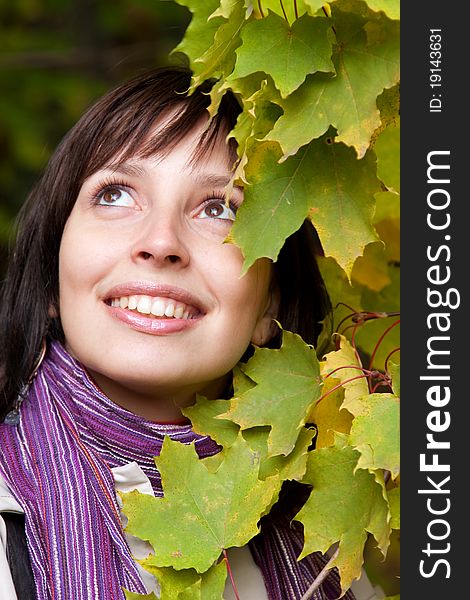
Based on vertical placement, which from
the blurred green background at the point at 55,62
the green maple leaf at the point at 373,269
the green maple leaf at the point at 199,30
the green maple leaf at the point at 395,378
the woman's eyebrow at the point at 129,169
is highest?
the blurred green background at the point at 55,62

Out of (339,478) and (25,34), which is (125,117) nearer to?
(339,478)

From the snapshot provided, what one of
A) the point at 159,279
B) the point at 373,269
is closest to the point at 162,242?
the point at 159,279

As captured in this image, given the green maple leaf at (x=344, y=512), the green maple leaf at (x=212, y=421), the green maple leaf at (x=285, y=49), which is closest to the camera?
the green maple leaf at (x=285, y=49)

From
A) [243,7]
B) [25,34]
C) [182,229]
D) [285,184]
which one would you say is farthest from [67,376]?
[25,34]

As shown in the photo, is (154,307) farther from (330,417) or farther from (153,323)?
(330,417)

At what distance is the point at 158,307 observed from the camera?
5.76ft

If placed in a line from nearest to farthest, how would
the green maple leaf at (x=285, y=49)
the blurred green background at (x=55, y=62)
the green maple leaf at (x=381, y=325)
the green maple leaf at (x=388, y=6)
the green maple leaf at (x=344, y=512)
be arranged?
the green maple leaf at (x=388, y=6), the green maple leaf at (x=285, y=49), the green maple leaf at (x=344, y=512), the green maple leaf at (x=381, y=325), the blurred green background at (x=55, y=62)

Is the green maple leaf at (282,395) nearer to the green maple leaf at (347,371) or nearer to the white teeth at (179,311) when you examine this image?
the green maple leaf at (347,371)

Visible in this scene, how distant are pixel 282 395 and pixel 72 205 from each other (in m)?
0.62

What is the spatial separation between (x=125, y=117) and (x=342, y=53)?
592 mm

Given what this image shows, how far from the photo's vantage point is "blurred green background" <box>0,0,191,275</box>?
463 centimetres

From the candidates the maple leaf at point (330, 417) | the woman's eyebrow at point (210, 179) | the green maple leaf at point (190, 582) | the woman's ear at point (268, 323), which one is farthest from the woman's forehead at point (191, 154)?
the green maple leaf at point (190, 582)

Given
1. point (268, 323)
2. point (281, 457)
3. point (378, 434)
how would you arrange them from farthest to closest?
point (268, 323), point (281, 457), point (378, 434)

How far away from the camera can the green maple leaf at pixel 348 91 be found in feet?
4.71
